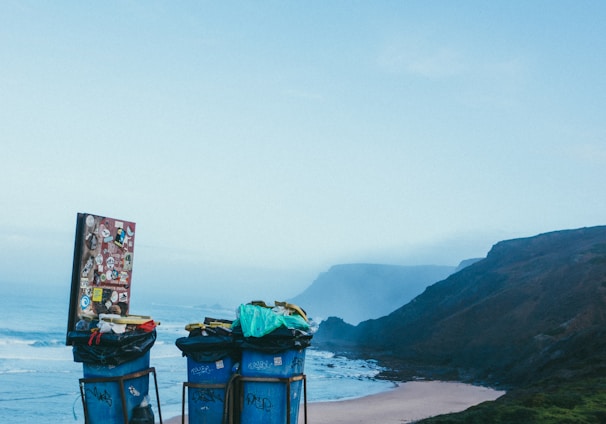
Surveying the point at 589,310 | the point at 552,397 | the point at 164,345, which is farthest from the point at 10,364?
the point at 589,310

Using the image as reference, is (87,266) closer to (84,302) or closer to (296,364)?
(84,302)

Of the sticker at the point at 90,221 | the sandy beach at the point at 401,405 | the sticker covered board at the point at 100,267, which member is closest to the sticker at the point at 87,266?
the sticker covered board at the point at 100,267

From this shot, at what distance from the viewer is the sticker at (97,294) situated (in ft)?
24.0

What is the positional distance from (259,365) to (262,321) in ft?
1.61

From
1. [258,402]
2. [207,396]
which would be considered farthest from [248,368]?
[207,396]

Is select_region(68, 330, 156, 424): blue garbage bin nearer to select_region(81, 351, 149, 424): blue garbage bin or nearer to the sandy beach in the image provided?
select_region(81, 351, 149, 424): blue garbage bin

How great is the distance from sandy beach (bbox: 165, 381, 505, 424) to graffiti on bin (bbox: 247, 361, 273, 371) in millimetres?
11016

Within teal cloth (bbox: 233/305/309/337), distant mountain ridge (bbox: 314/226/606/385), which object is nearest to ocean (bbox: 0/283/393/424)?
teal cloth (bbox: 233/305/309/337)

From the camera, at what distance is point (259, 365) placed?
21.8ft

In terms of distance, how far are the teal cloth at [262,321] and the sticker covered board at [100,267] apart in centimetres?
173

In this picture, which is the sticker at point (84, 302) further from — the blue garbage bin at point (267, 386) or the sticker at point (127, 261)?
the blue garbage bin at point (267, 386)

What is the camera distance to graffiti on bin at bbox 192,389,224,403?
677cm

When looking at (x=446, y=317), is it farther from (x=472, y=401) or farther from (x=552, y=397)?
(x=552, y=397)

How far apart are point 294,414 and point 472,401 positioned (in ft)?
61.4
